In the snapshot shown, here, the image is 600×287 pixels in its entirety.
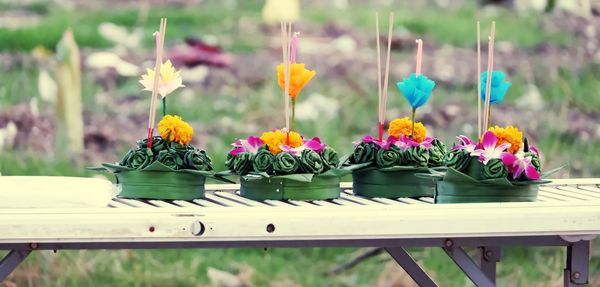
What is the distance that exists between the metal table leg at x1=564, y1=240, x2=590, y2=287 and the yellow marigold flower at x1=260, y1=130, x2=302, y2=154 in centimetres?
A: 63

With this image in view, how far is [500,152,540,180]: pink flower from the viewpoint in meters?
3.04

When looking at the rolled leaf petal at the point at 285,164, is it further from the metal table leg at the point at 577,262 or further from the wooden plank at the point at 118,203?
the metal table leg at the point at 577,262

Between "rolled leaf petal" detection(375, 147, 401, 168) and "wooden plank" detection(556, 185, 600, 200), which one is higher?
"rolled leaf petal" detection(375, 147, 401, 168)

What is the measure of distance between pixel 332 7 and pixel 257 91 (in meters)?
0.65

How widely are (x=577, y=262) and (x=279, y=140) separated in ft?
2.25

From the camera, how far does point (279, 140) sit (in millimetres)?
3090

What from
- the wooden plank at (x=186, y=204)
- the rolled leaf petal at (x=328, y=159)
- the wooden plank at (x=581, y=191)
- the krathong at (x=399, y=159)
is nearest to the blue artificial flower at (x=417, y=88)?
the krathong at (x=399, y=159)

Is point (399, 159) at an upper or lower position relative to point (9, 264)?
upper

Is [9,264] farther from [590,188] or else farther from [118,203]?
[590,188]

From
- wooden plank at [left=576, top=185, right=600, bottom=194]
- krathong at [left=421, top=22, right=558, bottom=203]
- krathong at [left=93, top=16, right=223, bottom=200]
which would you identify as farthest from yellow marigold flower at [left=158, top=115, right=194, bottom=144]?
wooden plank at [left=576, top=185, right=600, bottom=194]

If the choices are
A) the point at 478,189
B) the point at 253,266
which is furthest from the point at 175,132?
the point at 253,266

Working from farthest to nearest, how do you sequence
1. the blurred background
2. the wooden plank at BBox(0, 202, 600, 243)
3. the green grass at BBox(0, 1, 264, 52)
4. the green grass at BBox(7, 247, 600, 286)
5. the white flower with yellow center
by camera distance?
the green grass at BBox(0, 1, 264, 52), the blurred background, the green grass at BBox(7, 247, 600, 286), the white flower with yellow center, the wooden plank at BBox(0, 202, 600, 243)

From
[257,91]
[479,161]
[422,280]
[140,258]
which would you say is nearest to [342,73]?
[257,91]

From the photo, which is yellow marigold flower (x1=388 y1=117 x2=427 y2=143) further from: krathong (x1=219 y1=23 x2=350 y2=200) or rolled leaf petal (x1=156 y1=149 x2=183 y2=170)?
rolled leaf petal (x1=156 y1=149 x2=183 y2=170)
